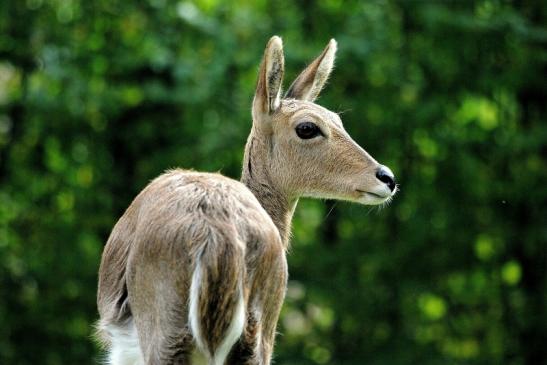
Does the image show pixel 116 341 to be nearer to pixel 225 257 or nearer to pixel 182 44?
pixel 225 257

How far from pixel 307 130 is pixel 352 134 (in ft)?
25.6

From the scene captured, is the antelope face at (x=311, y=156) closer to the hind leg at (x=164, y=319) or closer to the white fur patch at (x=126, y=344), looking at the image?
the white fur patch at (x=126, y=344)

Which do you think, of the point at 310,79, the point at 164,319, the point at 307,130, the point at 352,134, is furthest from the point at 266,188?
the point at 352,134

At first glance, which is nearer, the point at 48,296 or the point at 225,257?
the point at 225,257

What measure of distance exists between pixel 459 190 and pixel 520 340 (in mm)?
2277

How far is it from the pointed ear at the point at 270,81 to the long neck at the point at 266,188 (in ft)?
0.66

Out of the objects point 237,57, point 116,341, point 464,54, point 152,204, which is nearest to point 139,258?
point 152,204

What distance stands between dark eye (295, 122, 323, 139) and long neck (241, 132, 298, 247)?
0.22 m

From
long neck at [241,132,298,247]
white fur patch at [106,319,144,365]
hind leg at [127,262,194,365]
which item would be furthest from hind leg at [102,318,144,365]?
long neck at [241,132,298,247]

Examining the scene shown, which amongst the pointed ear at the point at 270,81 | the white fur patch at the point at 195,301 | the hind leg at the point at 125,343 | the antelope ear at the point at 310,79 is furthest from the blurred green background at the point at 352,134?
the white fur patch at the point at 195,301

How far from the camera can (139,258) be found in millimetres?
5711

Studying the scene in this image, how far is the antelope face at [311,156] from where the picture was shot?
751 cm

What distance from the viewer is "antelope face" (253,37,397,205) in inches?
296

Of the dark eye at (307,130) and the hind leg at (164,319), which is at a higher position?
the dark eye at (307,130)
